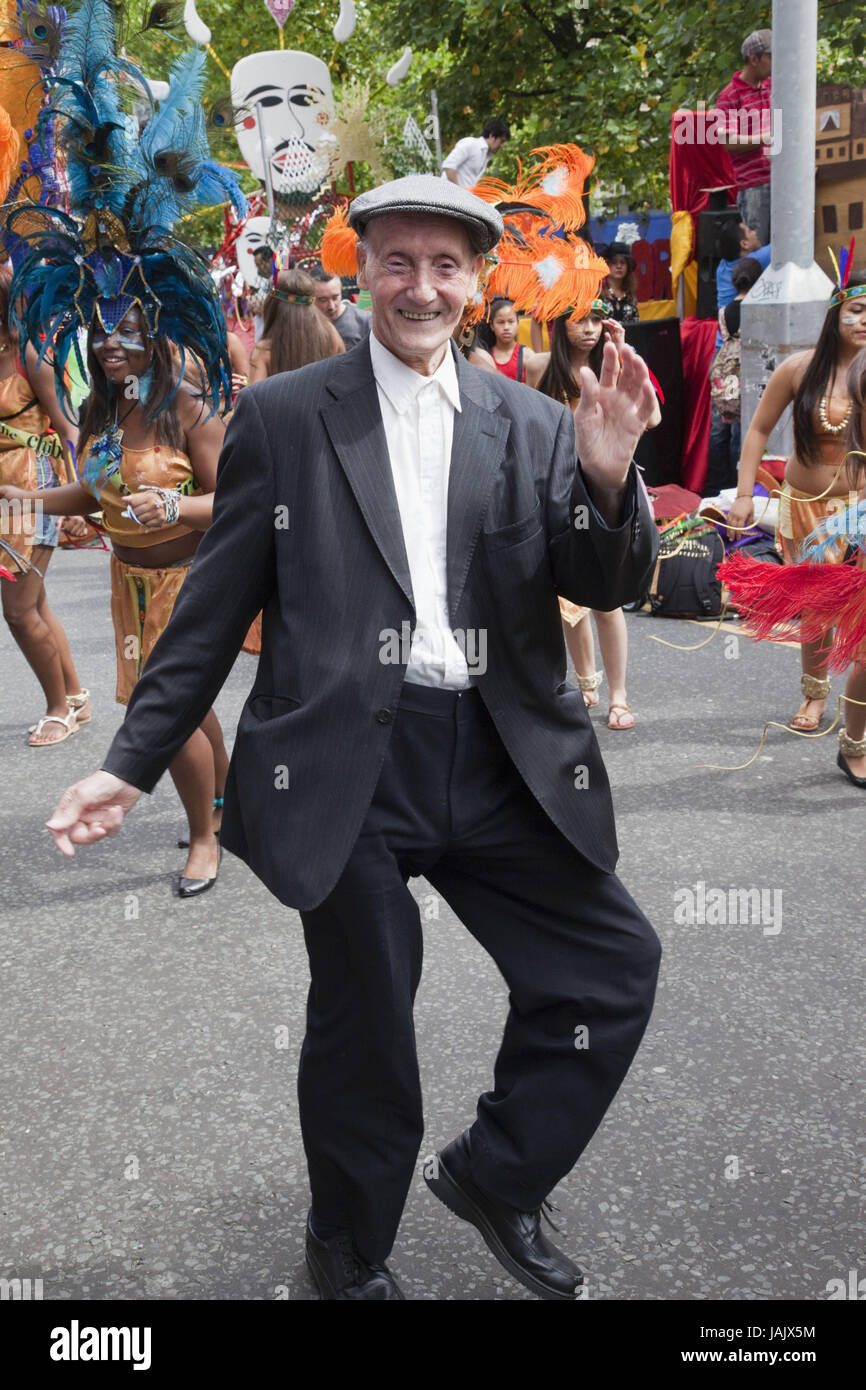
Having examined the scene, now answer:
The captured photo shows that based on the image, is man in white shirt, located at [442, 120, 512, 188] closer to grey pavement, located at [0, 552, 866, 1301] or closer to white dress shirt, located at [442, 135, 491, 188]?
white dress shirt, located at [442, 135, 491, 188]

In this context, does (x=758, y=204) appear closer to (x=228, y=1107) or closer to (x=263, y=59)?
(x=263, y=59)

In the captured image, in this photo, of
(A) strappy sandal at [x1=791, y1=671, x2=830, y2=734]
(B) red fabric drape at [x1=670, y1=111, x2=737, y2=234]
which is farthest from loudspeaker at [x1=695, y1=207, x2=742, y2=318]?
(A) strappy sandal at [x1=791, y1=671, x2=830, y2=734]

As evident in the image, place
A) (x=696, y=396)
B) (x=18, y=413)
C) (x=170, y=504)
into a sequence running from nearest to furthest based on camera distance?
(x=170, y=504), (x=18, y=413), (x=696, y=396)

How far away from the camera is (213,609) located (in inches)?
95.7

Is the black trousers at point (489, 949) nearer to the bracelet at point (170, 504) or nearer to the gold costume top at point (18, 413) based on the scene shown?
the bracelet at point (170, 504)

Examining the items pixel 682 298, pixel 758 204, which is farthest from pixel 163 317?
pixel 682 298

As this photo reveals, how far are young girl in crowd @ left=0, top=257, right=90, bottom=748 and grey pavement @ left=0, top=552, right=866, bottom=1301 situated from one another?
0.93 m

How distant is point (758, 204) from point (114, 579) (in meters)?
8.57

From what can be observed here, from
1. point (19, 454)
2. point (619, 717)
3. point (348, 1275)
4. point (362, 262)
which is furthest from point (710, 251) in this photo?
point (348, 1275)

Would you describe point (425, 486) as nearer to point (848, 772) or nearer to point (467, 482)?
point (467, 482)

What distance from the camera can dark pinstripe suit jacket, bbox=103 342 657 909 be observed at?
2316mm

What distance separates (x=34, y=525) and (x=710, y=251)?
7603mm

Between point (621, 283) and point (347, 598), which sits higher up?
point (621, 283)

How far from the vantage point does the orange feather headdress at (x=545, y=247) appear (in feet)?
20.8
